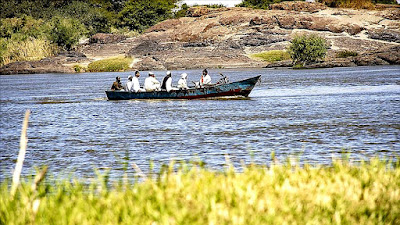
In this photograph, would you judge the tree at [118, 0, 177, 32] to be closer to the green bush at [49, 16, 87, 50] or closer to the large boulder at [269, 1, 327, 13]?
the green bush at [49, 16, 87, 50]

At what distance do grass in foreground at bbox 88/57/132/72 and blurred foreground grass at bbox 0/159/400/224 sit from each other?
86954 mm

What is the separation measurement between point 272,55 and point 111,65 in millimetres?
21498

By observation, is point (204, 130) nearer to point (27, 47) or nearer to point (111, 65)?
point (111, 65)

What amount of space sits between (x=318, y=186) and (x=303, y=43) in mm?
73403

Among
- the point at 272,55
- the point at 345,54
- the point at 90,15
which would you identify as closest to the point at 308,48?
the point at 345,54

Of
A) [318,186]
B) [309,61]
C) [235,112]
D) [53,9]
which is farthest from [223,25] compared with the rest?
[318,186]

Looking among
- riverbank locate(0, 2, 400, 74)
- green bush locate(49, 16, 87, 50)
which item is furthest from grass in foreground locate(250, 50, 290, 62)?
green bush locate(49, 16, 87, 50)

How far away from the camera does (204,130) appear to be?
71.3 ft

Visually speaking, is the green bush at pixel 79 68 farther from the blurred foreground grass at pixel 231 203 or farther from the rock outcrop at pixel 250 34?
the blurred foreground grass at pixel 231 203

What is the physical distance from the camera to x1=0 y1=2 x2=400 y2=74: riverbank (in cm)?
9212

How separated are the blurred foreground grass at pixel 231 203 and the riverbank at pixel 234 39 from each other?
77.7 metres

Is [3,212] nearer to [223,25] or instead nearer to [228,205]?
[228,205]

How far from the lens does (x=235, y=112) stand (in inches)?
1113

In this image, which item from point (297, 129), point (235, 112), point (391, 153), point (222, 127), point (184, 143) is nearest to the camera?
point (391, 153)
